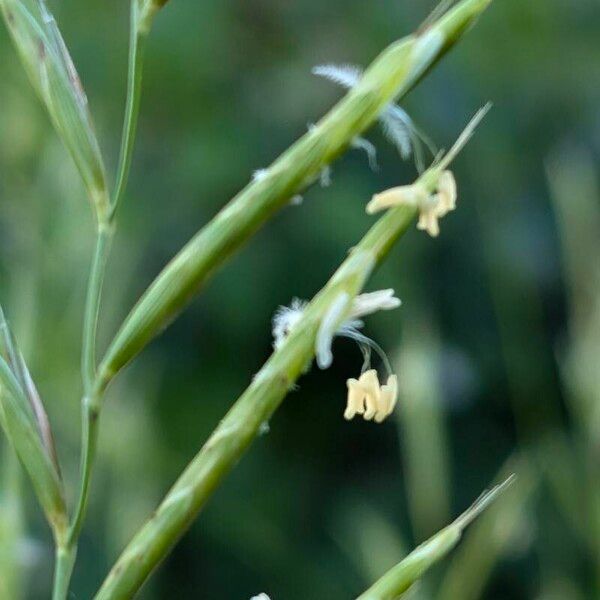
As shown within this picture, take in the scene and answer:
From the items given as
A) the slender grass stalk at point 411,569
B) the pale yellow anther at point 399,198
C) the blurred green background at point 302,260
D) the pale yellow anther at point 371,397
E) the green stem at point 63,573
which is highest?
the blurred green background at point 302,260

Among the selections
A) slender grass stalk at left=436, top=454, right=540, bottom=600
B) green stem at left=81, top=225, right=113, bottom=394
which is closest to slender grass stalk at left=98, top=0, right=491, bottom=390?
green stem at left=81, top=225, right=113, bottom=394

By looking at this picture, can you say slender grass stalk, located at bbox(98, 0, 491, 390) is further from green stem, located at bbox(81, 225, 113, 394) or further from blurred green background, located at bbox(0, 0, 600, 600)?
blurred green background, located at bbox(0, 0, 600, 600)

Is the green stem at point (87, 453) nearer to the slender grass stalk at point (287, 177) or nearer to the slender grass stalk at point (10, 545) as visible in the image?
the slender grass stalk at point (287, 177)

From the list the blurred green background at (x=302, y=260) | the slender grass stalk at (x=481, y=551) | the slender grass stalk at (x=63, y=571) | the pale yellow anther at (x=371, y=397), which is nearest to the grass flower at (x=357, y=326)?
the pale yellow anther at (x=371, y=397)

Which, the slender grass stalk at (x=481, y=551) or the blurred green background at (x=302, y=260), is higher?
the blurred green background at (x=302, y=260)

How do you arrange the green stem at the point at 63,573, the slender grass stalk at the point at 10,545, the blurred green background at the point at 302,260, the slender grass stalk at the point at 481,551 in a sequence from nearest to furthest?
the green stem at the point at 63,573
the slender grass stalk at the point at 10,545
the slender grass stalk at the point at 481,551
the blurred green background at the point at 302,260

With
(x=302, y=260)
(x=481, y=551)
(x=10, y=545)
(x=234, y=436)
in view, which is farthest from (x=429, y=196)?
(x=302, y=260)
